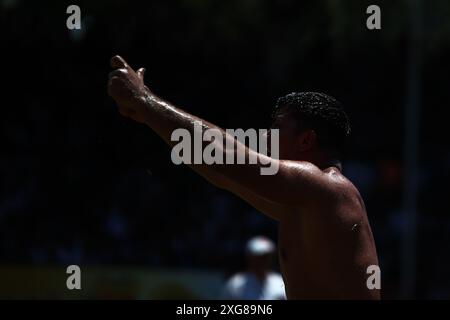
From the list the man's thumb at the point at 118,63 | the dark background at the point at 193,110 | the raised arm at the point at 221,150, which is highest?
the dark background at the point at 193,110

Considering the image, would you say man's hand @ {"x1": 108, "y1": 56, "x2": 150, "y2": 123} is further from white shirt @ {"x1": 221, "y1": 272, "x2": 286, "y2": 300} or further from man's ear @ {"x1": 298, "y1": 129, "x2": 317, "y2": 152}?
white shirt @ {"x1": 221, "y1": 272, "x2": 286, "y2": 300}

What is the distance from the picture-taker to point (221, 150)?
3.30 m

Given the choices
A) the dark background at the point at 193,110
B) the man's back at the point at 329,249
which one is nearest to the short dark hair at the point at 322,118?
the man's back at the point at 329,249

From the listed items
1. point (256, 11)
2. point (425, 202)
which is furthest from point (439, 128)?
point (256, 11)

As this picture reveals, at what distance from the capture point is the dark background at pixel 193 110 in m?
12.7

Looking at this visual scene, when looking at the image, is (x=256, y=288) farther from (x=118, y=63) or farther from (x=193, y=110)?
(x=193, y=110)

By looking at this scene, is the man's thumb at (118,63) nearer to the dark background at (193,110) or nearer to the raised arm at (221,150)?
the raised arm at (221,150)

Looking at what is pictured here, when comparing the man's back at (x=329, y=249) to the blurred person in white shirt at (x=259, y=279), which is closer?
the man's back at (x=329, y=249)

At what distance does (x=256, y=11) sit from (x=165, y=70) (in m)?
2.12

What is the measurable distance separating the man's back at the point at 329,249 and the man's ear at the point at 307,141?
0.19m

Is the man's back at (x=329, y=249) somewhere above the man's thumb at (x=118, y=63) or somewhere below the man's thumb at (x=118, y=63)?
below

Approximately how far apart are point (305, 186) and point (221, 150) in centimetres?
37

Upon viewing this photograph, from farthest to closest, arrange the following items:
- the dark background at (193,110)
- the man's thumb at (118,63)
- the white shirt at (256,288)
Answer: the dark background at (193,110) < the white shirt at (256,288) < the man's thumb at (118,63)

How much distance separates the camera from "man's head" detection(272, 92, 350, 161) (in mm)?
3781
